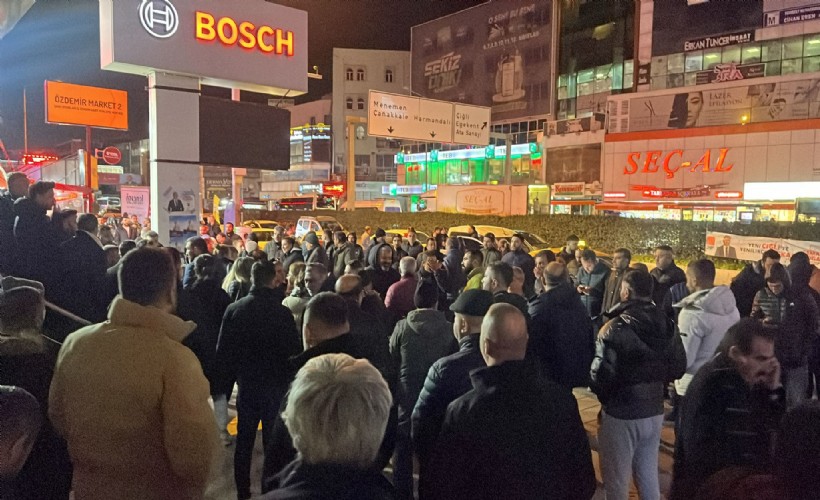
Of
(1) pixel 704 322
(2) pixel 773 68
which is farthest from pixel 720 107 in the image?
(1) pixel 704 322

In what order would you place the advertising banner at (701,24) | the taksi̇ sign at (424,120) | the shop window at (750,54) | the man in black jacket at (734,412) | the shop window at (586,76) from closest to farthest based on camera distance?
the man in black jacket at (734,412) → the taksi̇ sign at (424,120) → the shop window at (750,54) → the advertising banner at (701,24) → the shop window at (586,76)

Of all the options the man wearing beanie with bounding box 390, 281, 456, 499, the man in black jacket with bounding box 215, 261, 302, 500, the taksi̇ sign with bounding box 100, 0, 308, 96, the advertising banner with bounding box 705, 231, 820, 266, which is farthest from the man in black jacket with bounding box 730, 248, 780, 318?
the taksi̇ sign with bounding box 100, 0, 308, 96

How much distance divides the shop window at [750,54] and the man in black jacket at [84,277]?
38.4m

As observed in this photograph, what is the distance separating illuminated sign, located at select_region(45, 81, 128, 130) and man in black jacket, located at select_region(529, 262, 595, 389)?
92.3ft

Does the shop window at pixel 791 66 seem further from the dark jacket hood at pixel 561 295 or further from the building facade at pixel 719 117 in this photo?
the dark jacket hood at pixel 561 295

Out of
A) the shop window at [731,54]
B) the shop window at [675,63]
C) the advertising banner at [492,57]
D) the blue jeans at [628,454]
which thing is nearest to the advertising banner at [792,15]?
the shop window at [731,54]

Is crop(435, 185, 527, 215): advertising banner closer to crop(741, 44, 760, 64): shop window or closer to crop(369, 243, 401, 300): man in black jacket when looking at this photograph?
crop(741, 44, 760, 64): shop window

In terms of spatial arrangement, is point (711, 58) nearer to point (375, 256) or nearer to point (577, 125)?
point (577, 125)

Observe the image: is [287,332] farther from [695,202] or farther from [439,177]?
[439,177]

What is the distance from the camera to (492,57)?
1914 inches

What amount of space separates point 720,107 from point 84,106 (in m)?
35.7

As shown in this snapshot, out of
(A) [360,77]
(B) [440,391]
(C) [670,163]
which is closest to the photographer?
(B) [440,391]

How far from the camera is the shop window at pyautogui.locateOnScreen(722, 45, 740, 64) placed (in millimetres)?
34719

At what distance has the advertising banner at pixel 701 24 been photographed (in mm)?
34250
